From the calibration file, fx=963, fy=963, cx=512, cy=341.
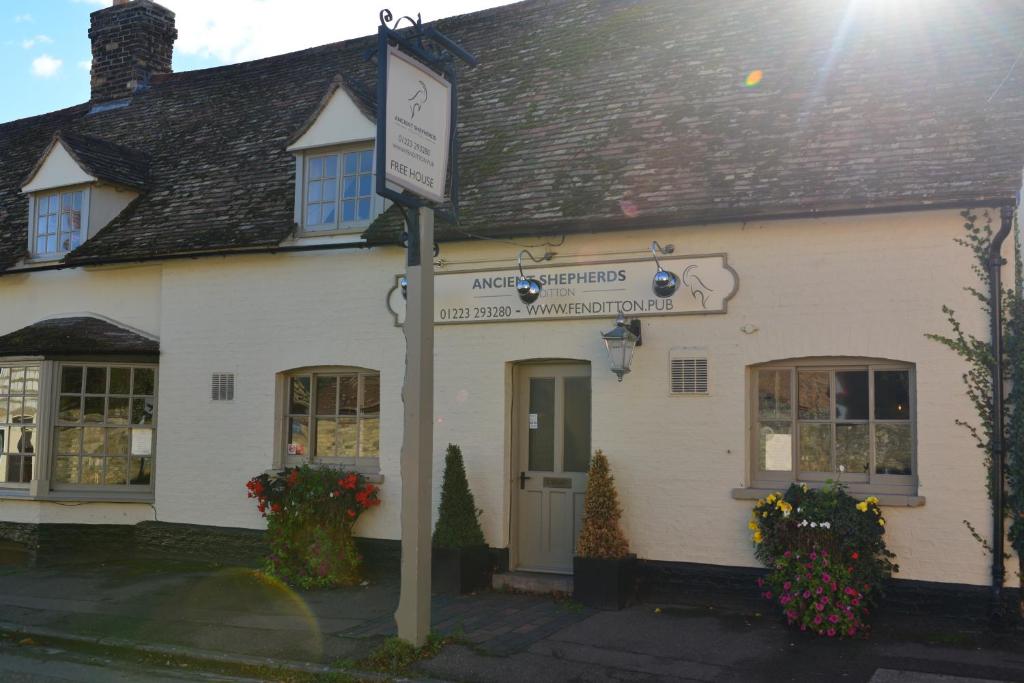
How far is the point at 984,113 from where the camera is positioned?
941 centimetres

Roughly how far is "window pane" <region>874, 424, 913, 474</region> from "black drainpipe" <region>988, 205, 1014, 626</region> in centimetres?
80

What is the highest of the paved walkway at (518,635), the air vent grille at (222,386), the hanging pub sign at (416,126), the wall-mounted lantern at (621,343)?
the hanging pub sign at (416,126)

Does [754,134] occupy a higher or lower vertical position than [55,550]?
higher

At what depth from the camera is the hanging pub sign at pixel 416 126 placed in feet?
24.5

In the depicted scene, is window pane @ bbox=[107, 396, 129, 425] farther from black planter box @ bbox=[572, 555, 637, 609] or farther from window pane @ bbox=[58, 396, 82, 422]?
black planter box @ bbox=[572, 555, 637, 609]

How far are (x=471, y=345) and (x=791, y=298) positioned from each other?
11.7ft

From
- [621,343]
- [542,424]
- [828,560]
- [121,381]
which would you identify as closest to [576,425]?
[542,424]

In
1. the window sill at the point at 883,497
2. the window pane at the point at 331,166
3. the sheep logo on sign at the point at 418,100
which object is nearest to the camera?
the sheep logo on sign at the point at 418,100

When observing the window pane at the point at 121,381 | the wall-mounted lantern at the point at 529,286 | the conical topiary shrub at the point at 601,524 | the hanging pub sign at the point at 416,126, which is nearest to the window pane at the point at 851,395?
the conical topiary shrub at the point at 601,524

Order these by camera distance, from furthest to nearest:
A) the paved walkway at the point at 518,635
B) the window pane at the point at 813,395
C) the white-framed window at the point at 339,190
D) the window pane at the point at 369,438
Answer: the white-framed window at the point at 339,190
the window pane at the point at 369,438
the window pane at the point at 813,395
the paved walkway at the point at 518,635

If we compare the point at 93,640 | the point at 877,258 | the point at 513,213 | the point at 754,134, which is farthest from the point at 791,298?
the point at 93,640

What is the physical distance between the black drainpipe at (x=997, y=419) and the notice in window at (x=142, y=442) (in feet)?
34.3

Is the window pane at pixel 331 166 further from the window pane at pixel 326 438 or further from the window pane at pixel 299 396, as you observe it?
the window pane at pixel 326 438

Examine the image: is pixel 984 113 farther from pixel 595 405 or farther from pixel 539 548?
pixel 539 548
